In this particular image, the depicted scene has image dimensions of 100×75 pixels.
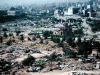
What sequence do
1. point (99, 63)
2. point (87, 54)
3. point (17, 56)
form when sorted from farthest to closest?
point (17, 56) → point (87, 54) → point (99, 63)

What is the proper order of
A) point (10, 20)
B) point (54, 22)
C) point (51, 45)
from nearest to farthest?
point (51, 45) < point (54, 22) < point (10, 20)

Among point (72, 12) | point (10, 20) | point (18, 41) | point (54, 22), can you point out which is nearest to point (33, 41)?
point (18, 41)

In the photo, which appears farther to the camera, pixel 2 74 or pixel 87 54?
pixel 87 54

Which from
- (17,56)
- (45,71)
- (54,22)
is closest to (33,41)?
(17,56)

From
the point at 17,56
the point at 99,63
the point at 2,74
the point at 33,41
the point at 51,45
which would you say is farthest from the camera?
the point at 33,41

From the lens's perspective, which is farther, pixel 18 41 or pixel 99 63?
pixel 18 41

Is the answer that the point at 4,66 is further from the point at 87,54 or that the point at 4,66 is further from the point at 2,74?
the point at 87,54

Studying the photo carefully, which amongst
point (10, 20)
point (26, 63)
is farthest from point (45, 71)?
point (10, 20)

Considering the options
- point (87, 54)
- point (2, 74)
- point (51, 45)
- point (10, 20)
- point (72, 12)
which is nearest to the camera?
point (2, 74)

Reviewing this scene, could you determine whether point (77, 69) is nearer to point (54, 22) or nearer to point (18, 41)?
point (18, 41)
